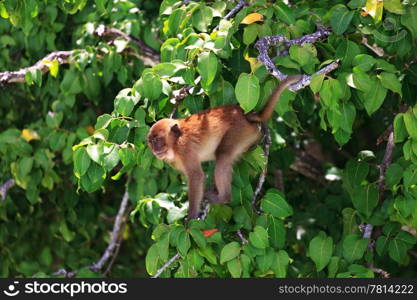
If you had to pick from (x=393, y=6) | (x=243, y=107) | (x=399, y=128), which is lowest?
(x=399, y=128)

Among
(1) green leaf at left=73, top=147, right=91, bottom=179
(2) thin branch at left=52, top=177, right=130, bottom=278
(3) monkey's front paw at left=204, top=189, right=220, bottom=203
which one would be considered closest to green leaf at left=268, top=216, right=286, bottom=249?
(3) monkey's front paw at left=204, top=189, right=220, bottom=203

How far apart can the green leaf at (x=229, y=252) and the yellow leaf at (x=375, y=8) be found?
1346 millimetres

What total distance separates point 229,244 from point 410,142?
3.48 ft

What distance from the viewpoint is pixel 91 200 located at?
6.71 metres

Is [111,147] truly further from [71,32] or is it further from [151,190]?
[71,32]

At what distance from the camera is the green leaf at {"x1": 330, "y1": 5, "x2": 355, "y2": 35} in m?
4.29

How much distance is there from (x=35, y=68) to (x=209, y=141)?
1400mm

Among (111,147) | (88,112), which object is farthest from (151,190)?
(111,147)

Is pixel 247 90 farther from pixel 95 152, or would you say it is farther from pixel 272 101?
pixel 95 152

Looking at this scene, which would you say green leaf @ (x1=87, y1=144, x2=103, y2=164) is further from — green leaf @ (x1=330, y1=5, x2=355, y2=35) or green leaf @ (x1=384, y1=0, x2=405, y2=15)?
green leaf @ (x1=384, y1=0, x2=405, y2=15)

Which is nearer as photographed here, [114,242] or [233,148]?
[233,148]

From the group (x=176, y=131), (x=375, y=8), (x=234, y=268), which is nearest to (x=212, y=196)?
(x=176, y=131)

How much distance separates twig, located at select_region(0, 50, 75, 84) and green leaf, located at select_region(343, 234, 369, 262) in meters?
2.32

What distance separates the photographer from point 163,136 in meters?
4.36
